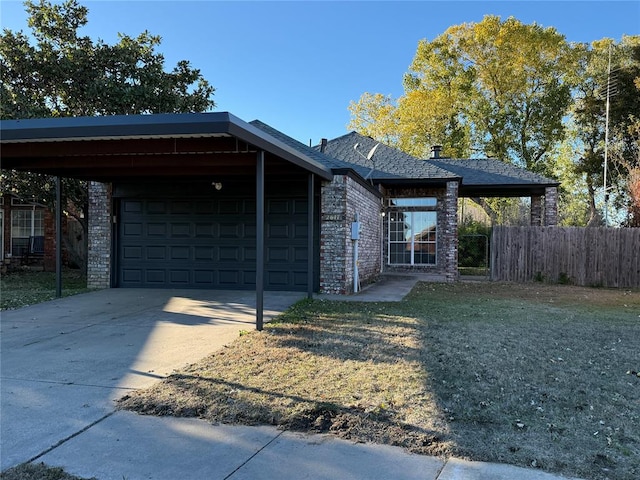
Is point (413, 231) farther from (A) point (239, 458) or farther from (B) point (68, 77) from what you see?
(A) point (239, 458)

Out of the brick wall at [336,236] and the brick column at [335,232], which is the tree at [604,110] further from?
the brick column at [335,232]

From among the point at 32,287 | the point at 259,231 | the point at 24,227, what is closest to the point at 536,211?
the point at 259,231

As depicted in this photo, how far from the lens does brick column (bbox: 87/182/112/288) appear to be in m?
11.7

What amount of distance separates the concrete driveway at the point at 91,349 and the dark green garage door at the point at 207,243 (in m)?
0.81

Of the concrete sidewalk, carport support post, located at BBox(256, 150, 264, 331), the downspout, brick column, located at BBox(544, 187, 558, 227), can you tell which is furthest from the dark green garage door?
brick column, located at BBox(544, 187, 558, 227)

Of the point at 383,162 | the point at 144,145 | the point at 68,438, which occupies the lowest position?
the point at 68,438

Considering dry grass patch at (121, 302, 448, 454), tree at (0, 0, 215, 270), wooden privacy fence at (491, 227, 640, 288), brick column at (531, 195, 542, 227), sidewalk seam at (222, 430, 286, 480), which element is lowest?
sidewalk seam at (222, 430, 286, 480)

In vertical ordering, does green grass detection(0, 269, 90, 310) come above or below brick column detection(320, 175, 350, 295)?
below

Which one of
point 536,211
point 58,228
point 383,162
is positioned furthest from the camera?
point 536,211

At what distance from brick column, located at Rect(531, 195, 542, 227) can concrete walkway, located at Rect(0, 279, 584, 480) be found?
15.0 m

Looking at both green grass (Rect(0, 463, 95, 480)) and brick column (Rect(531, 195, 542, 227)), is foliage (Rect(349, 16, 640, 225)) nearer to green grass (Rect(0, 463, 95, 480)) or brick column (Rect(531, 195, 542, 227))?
brick column (Rect(531, 195, 542, 227))

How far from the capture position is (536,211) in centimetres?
1858

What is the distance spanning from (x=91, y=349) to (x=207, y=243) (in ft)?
18.6

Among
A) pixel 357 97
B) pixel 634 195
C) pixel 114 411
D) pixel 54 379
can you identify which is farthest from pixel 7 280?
pixel 357 97
